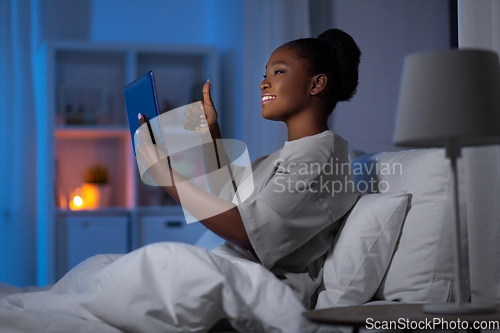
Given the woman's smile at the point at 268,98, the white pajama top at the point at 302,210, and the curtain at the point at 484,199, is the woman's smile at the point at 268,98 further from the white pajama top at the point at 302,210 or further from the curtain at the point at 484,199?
the curtain at the point at 484,199

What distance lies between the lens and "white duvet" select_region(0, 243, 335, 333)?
3.38ft

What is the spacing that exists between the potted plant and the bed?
1879 mm

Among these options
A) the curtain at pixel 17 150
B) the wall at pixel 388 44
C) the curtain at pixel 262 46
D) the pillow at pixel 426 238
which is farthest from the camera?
the curtain at pixel 17 150

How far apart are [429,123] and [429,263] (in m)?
0.46

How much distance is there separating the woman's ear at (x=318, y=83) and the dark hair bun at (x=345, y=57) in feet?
0.20

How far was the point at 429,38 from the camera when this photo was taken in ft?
8.68

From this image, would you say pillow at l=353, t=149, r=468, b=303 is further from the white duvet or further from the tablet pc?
the tablet pc

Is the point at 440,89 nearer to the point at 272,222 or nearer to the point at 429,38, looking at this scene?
the point at 272,222

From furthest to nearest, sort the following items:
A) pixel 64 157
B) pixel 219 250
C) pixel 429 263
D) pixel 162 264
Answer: pixel 64 157
pixel 219 250
pixel 429 263
pixel 162 264

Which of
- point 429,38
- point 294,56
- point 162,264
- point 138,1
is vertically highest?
point 138,1

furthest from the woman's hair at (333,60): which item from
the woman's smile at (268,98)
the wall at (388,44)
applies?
the wall at (388,44)

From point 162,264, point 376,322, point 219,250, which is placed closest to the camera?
point 376,322

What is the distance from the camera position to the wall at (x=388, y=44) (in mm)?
2643

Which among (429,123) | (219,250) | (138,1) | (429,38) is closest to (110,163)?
(138,1)
